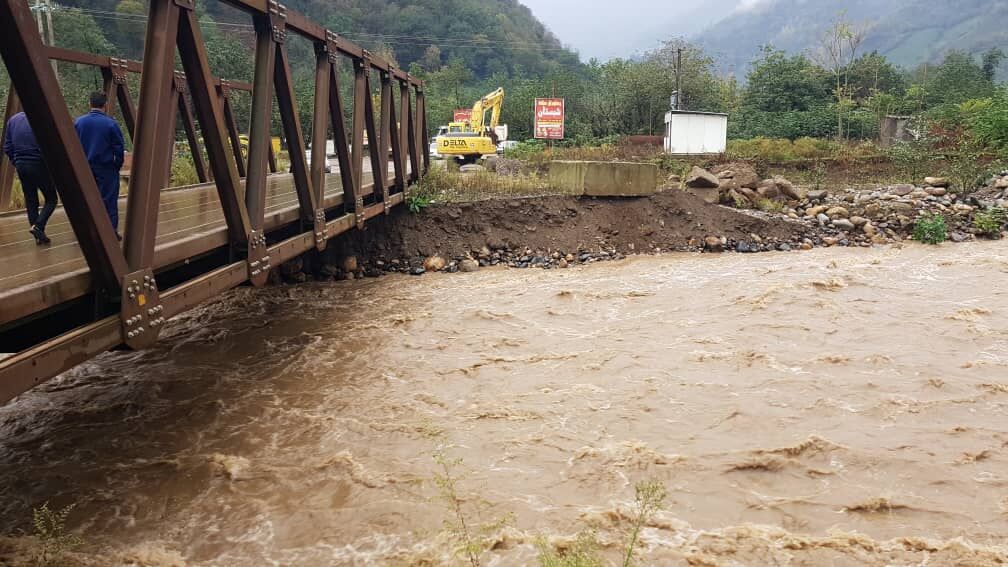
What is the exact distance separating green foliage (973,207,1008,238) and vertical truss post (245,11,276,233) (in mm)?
16176

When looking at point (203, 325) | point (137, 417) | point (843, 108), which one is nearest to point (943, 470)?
point (137, 417)

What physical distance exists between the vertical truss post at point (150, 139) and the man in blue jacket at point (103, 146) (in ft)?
3.42

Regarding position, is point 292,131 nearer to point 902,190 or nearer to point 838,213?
point 838,213

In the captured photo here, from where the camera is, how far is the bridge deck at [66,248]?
136 inches

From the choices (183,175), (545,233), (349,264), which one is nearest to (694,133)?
(545,233)

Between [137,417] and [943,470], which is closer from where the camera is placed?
[943,470]

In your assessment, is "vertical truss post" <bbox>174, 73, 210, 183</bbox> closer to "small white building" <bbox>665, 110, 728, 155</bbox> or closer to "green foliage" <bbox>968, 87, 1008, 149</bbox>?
"small white building" <bbox>665, 110, 728, 155</bbox>

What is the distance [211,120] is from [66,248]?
145cm

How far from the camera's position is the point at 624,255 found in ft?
46.1

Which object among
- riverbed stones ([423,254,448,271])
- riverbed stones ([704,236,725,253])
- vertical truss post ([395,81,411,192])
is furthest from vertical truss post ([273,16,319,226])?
riverbed stones ([704,236,725,253])

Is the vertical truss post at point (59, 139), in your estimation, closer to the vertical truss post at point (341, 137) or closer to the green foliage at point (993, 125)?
the vertical truss post at point (341, 137)

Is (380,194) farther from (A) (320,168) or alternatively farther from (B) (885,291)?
(B) (885,291)

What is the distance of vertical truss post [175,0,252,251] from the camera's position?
14.2 feet

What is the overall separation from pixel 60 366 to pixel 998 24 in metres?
179
